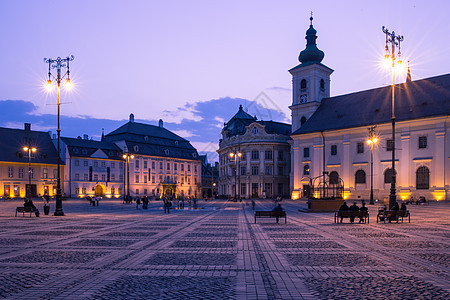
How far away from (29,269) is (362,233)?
12937 mm

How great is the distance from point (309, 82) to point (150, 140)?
124ft

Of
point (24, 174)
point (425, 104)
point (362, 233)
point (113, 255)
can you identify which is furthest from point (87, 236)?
point (24, 174)

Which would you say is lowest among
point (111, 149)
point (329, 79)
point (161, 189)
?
point (161, 189)

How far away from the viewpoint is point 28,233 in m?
16.3

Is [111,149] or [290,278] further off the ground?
[111,149]

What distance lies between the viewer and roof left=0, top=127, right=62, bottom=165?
2694 inches

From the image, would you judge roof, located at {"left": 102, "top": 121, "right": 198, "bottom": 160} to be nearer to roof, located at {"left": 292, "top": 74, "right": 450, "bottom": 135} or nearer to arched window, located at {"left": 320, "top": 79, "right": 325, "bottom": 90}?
roof, located at {"left": 292, "top": 74, "right": 450, "bottom": 135}

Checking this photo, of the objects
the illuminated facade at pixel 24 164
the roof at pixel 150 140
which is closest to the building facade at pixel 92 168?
the illuminated facade at pixel 24 164


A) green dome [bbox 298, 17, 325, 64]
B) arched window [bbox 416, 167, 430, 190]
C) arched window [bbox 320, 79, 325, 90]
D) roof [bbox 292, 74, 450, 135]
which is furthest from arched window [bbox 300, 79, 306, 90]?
arched window [bbox 416, 167, 430, 190]

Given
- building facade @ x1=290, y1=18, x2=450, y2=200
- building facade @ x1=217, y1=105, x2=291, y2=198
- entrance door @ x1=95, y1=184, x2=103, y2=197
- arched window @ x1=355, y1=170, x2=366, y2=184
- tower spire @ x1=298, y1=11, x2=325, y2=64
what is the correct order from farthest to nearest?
building facade @ x1=217, y1=105, x2=291, y2=198 < entrance door @ x1=95, y1=184, x2=103, y2=197 < tower spire @ x1=298, y1=11, x2=325, y2=64 < arched window @ x1=355, y1=170, x2=366, y2=184 < building facade @ x1=290, y1=18, x2=450, y2=200

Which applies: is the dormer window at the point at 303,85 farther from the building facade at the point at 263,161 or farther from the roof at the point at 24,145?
the roof at the point at 24,145

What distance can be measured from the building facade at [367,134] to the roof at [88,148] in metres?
37.3

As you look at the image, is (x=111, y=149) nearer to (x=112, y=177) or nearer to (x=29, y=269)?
(x=112, y=177)

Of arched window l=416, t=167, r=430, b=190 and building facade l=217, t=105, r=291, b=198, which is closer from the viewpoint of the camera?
arched window l=416, t=167, r=430, b=190
